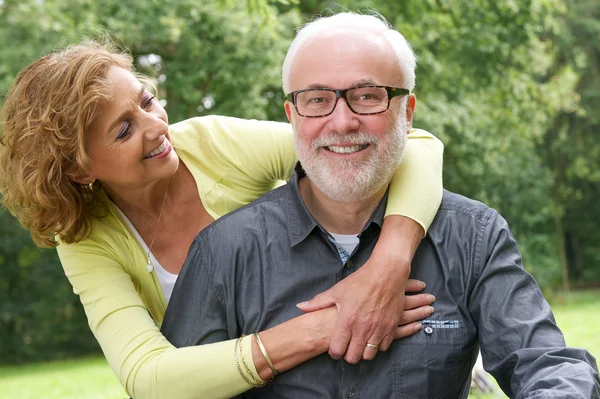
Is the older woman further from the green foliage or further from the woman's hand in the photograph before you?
the green foliage

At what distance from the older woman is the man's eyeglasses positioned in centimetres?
32

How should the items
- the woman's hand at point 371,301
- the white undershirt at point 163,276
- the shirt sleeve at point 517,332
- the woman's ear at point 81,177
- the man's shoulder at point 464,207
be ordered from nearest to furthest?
the shirt sleeve at point 517,332, the woman's hand at point 371,301, the man's shoulder at point 464,207, the woman's ear at point 81,177, the white undershirt at point 163,276

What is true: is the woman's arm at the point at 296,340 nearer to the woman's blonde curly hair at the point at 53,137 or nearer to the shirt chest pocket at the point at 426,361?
the shirt chest pocket at the point at 426,361

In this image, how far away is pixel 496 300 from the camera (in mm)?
2311

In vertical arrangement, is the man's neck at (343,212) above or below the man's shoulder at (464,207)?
below

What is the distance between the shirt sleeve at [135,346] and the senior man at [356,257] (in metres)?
0.12

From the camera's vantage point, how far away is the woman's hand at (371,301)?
2.27 metres

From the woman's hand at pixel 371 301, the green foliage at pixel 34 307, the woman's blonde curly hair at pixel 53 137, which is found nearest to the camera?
the woman's hand at pixel 371 301

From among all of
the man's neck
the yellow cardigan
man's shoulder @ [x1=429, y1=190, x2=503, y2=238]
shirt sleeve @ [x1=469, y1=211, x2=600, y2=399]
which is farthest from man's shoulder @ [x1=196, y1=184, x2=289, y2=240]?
shirt sleeve @ [x1=469, y1=211, x2=600, y2=399]

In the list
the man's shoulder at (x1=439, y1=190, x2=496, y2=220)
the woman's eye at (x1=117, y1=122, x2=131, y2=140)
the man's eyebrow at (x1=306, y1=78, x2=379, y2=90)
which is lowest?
the woman's eye at (x1=117, y1=122, x2=131, y2=140)

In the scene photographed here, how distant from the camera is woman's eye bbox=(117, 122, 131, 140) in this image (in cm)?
271

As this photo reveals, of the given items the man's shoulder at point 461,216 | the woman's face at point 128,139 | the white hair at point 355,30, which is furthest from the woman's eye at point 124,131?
the man's shoulder at point 461,216

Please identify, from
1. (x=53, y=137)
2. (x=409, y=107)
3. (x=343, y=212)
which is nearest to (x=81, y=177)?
(x=53, y=137)

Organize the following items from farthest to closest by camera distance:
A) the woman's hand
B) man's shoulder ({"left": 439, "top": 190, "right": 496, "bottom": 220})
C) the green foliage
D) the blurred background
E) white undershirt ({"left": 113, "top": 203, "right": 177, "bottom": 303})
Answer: the green foliage < the blurred background < white undershirt ({"left": 113, "top": 203, "right": 177, "bottom": 303}) < man's shoulder ({"left": 439, "top": 190, "right": 496, "bottom": 220}) < the woman's hand
